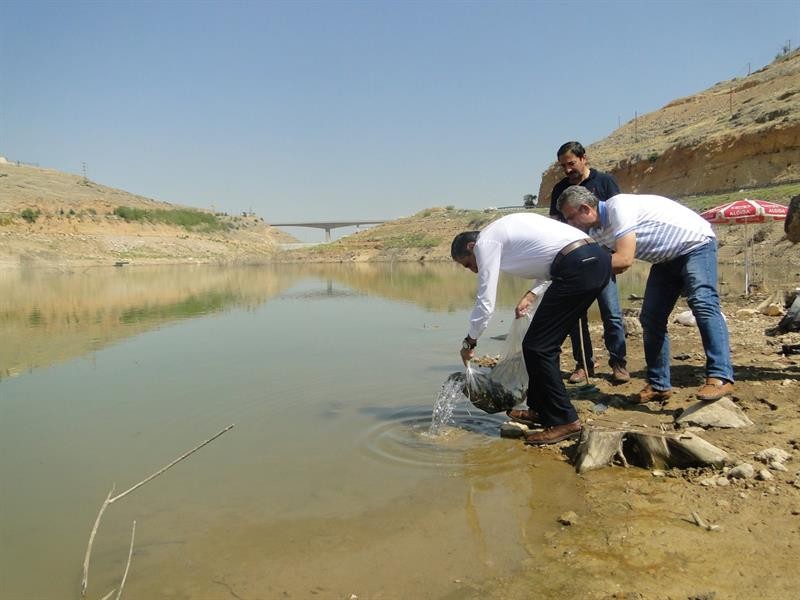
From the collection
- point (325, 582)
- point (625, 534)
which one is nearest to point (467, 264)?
point (625, 534)

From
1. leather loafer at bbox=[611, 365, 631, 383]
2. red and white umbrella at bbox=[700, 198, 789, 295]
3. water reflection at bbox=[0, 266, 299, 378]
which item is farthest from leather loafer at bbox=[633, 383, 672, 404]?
red and white umbrella at bbox=[700, 198, 789, 295]

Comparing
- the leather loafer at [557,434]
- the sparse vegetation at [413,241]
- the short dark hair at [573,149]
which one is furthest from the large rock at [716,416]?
the sparse vegetation at [413,241]

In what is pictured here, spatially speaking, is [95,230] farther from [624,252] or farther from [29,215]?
[624,252]

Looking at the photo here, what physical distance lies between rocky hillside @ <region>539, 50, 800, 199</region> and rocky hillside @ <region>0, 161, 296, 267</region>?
122ft

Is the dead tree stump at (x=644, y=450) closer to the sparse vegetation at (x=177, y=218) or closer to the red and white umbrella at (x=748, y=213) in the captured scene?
the red and white umbrella at (x=748, y=213)

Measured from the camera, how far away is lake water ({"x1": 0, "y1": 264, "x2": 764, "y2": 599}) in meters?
2.70

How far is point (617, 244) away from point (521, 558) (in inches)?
95.5

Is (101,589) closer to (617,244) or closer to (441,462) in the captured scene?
(441,462)

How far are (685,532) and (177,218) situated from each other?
263ft

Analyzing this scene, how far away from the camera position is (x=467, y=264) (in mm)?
4203

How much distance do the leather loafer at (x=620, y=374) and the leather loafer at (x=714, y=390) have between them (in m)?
1.20

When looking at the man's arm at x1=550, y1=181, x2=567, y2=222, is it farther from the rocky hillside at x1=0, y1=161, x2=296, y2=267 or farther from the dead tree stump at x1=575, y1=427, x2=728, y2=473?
the rocky hillside at x1=0, y1=161, x2=296, y2=267

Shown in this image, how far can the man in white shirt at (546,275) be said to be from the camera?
3885 mm

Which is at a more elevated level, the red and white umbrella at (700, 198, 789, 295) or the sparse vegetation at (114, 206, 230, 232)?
the sparse vegetation at (114, 206, 230, 232)
